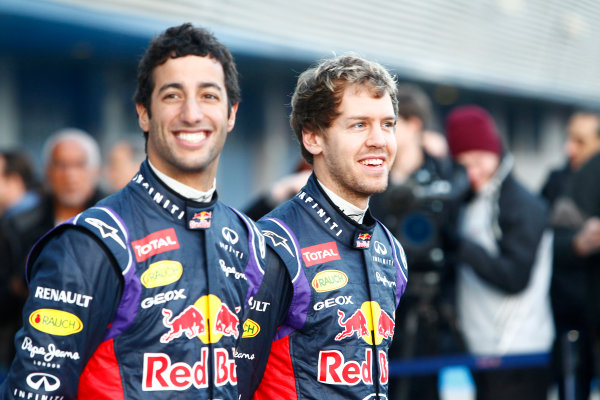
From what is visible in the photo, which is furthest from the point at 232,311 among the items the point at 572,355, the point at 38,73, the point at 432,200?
the point at 38,73

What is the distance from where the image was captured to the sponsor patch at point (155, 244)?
7.45ft

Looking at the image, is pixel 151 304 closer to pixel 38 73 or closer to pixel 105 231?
pixel 105 231

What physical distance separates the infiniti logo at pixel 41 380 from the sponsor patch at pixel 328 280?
923mm

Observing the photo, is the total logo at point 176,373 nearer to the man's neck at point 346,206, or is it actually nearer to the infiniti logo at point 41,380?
the infiniti logo at point 41,380

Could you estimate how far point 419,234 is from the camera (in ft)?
14.7

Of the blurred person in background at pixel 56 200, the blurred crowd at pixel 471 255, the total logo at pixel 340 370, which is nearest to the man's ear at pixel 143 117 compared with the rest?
the total logo at pixel 340 370

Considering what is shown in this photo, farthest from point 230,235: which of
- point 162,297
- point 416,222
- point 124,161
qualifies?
point 124,161

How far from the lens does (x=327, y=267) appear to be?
2689 millimetres

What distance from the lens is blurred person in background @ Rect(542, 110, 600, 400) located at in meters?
4.82

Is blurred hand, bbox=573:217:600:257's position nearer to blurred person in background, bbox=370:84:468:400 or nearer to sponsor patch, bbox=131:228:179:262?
blurred person in background, bbox=370:84:468:400

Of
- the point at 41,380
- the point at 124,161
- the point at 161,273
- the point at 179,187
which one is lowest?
the point at 41,380

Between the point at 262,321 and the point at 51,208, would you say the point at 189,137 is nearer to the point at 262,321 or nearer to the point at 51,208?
the point at 262,321

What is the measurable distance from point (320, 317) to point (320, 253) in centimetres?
23

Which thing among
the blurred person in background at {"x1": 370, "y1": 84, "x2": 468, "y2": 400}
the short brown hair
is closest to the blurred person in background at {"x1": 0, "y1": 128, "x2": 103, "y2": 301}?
the blurred person in background at {"x1": 370, "y1": 84, "x2": 468, "y2": 400}
